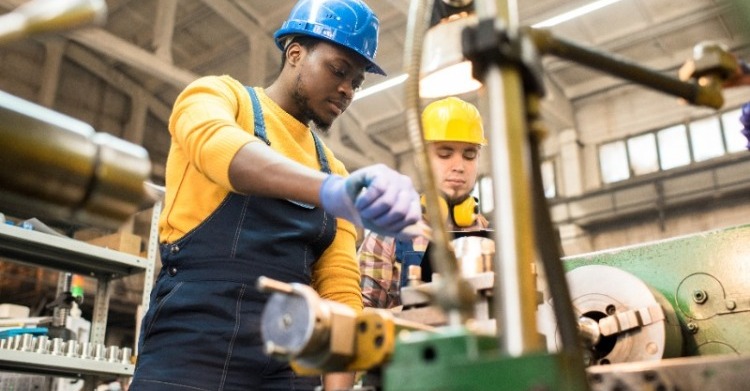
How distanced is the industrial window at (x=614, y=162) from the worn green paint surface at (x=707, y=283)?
563cm

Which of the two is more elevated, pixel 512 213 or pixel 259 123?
pixel 259 123

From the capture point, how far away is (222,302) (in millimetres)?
1172

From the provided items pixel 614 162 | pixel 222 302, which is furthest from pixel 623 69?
pixel 614 162

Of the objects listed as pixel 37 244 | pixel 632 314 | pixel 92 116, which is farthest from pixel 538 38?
pixel 92 116

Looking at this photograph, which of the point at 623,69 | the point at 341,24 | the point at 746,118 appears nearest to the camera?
the point at 623,69

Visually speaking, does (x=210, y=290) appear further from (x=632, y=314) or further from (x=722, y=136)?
(x=722, y=136)

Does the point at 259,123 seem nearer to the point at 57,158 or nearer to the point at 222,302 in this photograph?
the point at 222,302

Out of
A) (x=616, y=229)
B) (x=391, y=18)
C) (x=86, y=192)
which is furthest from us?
(x=616, y=229)

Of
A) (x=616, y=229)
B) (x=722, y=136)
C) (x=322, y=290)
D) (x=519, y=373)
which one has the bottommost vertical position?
(x=519, y=373)

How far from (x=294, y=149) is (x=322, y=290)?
0.29 m

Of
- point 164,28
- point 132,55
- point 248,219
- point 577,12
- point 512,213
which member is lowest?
point 512,213

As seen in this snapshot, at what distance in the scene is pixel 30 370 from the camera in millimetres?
2438

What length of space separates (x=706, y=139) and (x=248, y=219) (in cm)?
594

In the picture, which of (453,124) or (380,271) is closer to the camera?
(380,271)
